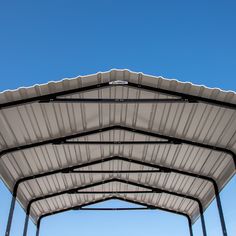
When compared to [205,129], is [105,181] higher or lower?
higher

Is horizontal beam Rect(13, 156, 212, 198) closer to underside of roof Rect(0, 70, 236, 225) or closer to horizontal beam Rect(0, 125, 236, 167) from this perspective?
underside of roof Rect(0, 70, 236, 225)

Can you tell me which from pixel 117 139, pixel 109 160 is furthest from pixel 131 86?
pixel 109 160

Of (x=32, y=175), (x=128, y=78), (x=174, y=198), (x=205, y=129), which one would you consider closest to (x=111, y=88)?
(x=128, y=78)

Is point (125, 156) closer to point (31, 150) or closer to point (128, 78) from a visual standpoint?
point (31, 150)

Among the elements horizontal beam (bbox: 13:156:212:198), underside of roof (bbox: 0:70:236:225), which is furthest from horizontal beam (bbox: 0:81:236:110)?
horizontal beam (bbox: 13:156:212:198)

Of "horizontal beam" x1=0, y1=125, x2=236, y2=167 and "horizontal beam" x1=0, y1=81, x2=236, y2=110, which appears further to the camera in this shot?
"horizontal beam" x1=0, y1=125, x2=236, y2=167

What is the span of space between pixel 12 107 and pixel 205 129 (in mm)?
6369

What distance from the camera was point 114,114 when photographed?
1221cm

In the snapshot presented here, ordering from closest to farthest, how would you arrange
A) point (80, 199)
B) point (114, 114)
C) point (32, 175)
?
1. point (114, 114)
2. point (32, 175)
3. point (80, 199)

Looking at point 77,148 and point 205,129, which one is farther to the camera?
point 77,148

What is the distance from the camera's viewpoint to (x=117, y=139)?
13953mm

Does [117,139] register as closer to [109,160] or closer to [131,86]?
[109,160]

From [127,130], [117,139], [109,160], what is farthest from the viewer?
[109,160]

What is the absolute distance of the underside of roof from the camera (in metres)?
9.94
